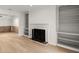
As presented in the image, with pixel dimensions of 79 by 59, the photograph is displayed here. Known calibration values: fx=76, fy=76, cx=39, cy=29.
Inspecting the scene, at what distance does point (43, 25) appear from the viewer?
2.19m

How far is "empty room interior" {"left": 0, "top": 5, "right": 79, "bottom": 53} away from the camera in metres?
1.84

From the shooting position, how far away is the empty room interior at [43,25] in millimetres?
1841

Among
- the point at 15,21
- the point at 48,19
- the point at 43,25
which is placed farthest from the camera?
the point at 15,21

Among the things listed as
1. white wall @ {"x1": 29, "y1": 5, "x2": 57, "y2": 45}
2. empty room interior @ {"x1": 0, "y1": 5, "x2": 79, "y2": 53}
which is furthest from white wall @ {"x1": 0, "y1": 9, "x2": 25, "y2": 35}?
white wall @ {"x1": 29, "y1": 5, "x2": 57, "y2": 45}

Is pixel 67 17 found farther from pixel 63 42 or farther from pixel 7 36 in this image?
pixel 7 36

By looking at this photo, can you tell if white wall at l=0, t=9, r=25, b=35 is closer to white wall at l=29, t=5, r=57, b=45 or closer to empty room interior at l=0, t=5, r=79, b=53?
empty room interior at l=0, t=5, r=79, b=53

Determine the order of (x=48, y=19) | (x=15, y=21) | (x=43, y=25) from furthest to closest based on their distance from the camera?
(x=15, y=21) < (x=43, y=25) < (x=48, y=19)

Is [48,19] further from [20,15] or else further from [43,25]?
[20,15]

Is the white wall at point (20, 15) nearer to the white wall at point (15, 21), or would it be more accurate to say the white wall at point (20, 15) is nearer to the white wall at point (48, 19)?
the white wall at point (15, 21)

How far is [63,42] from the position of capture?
1.98 metres

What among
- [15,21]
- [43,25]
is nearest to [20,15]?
[15,21]
